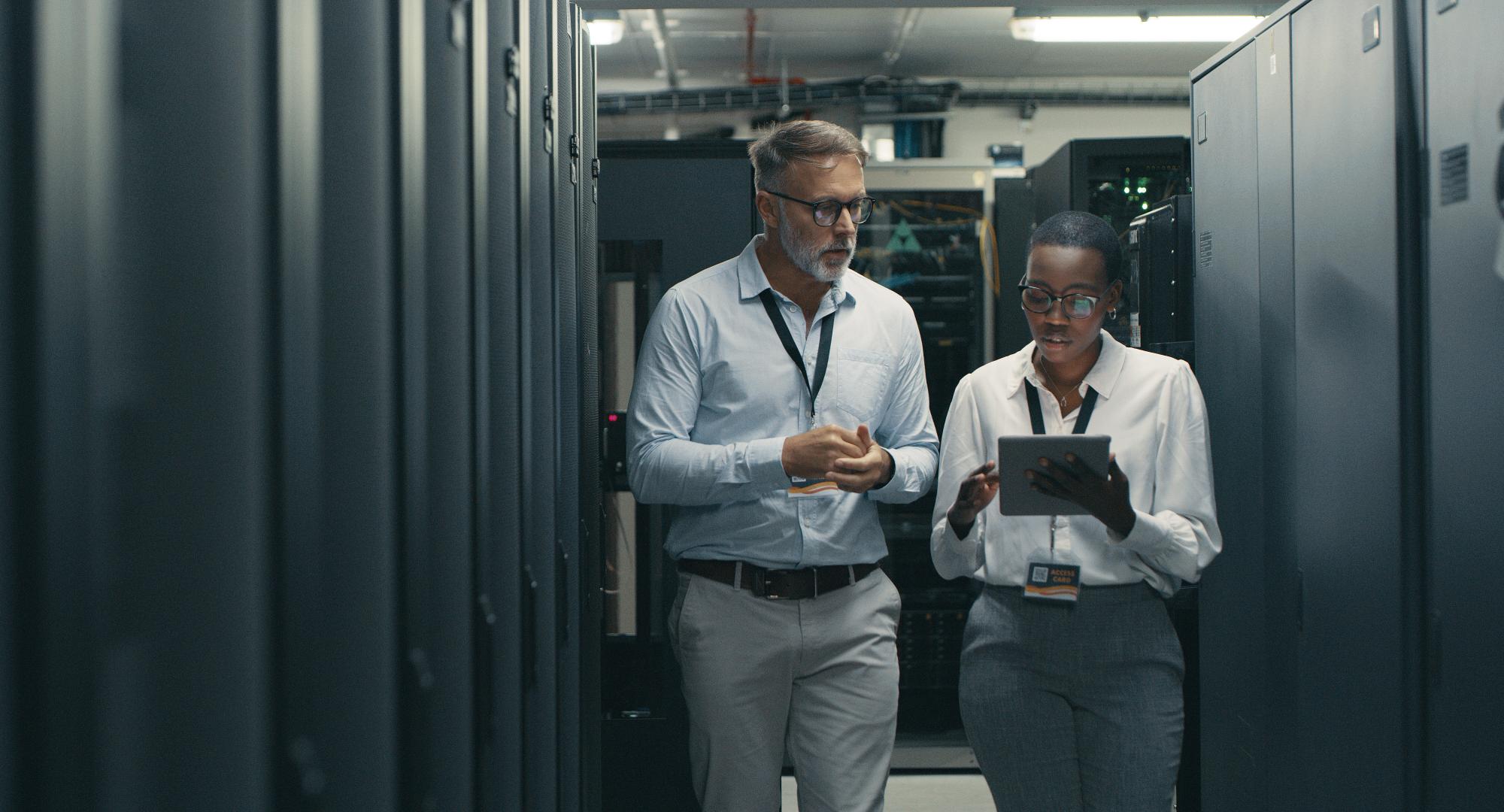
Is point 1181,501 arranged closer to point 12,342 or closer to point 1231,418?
point 1231,418

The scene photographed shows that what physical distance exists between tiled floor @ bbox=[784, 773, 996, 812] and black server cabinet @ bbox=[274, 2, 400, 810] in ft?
10.6

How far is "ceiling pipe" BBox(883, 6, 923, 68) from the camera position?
723cm

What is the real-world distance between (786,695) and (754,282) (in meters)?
0.83

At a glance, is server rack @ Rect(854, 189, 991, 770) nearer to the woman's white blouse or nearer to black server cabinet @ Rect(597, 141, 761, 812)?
black server cabinet @ Rect(597, 141, 761, 812)

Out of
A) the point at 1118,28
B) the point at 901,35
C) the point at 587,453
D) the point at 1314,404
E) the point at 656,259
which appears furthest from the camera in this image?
the point at 901,35

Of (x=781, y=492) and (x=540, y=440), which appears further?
(x=781, y=492)

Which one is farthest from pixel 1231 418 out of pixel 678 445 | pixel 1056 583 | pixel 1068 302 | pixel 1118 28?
pixel 1118 28

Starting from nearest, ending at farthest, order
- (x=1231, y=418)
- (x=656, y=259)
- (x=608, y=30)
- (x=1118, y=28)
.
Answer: (x=1231, y=418) < (x=656, y=259) < (x=1118, y=28) < (x=608, y=30)

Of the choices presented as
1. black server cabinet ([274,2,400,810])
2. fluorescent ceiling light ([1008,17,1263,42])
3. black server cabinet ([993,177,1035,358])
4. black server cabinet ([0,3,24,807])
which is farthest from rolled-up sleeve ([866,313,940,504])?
fluorescent ceiling light ([1008,17,1263,42])

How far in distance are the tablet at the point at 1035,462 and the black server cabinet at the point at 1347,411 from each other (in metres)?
0.47

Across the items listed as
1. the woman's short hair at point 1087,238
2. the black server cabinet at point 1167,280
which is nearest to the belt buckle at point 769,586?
the woman's short hair at point 1087,238

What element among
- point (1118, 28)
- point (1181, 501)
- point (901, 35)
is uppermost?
point (901, 35)

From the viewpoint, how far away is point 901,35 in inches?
306

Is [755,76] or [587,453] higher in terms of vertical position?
[755,76]
